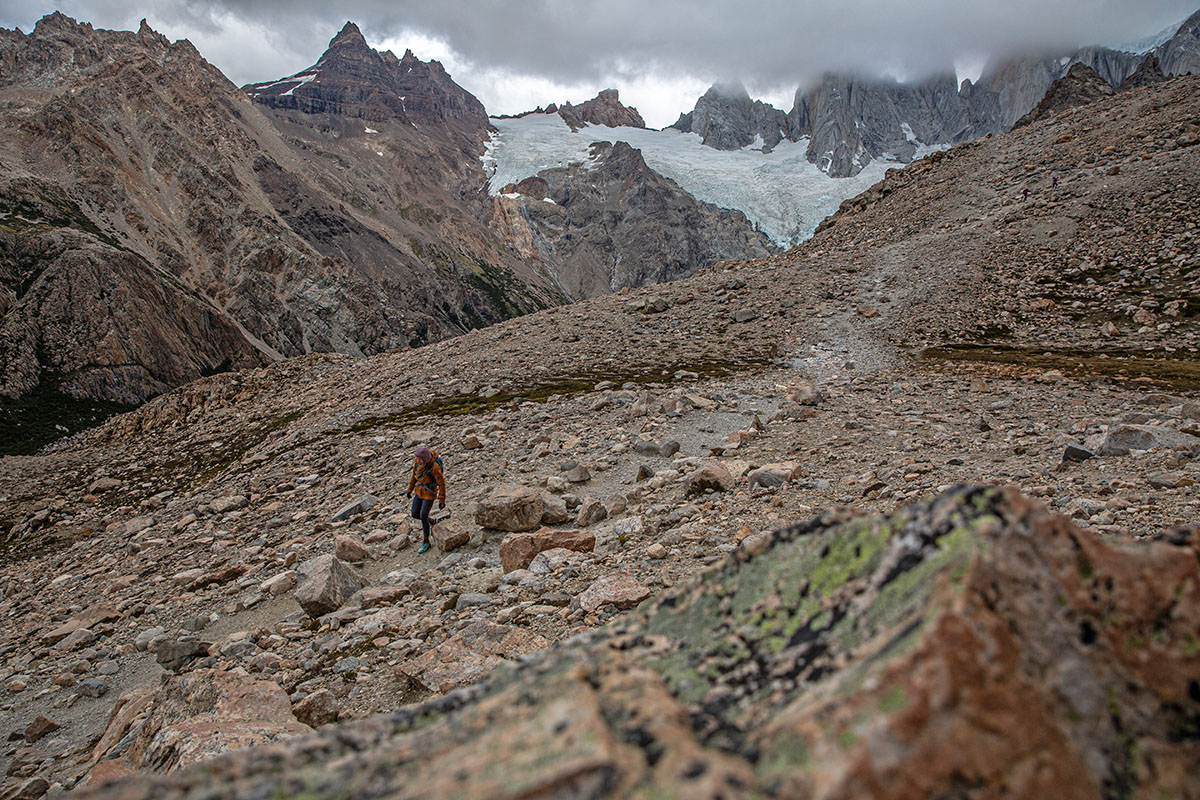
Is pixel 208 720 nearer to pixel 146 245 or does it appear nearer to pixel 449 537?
pixel 449 537

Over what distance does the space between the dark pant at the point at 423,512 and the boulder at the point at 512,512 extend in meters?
1.14

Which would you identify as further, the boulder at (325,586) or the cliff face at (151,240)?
the cliff face at (151,240)

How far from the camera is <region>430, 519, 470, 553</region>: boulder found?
36.4 ft

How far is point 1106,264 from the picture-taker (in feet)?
99.6

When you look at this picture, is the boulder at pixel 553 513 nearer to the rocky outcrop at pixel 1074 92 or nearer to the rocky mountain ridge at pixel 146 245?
the rocky outcrop at pixel 1074 92

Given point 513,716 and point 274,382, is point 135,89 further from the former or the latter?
point 513,716

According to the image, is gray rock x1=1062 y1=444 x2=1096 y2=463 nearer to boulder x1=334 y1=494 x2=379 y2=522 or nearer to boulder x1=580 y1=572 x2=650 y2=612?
boulder x1=580 y1=572 x2=650 y2=612

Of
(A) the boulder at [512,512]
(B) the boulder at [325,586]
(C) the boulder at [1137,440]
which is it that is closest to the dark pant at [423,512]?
(A) the boulder at [512,512]

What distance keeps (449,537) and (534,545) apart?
241cm

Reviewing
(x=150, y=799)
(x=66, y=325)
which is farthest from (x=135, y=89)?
(x=150, y=799)

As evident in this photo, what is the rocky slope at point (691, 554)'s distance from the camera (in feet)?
6.85

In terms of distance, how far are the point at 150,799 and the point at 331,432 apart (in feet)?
74.9

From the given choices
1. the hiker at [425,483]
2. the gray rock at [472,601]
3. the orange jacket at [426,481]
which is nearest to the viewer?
the gray rock at [472,601]

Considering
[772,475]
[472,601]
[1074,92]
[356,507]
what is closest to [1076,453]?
[772,475]
